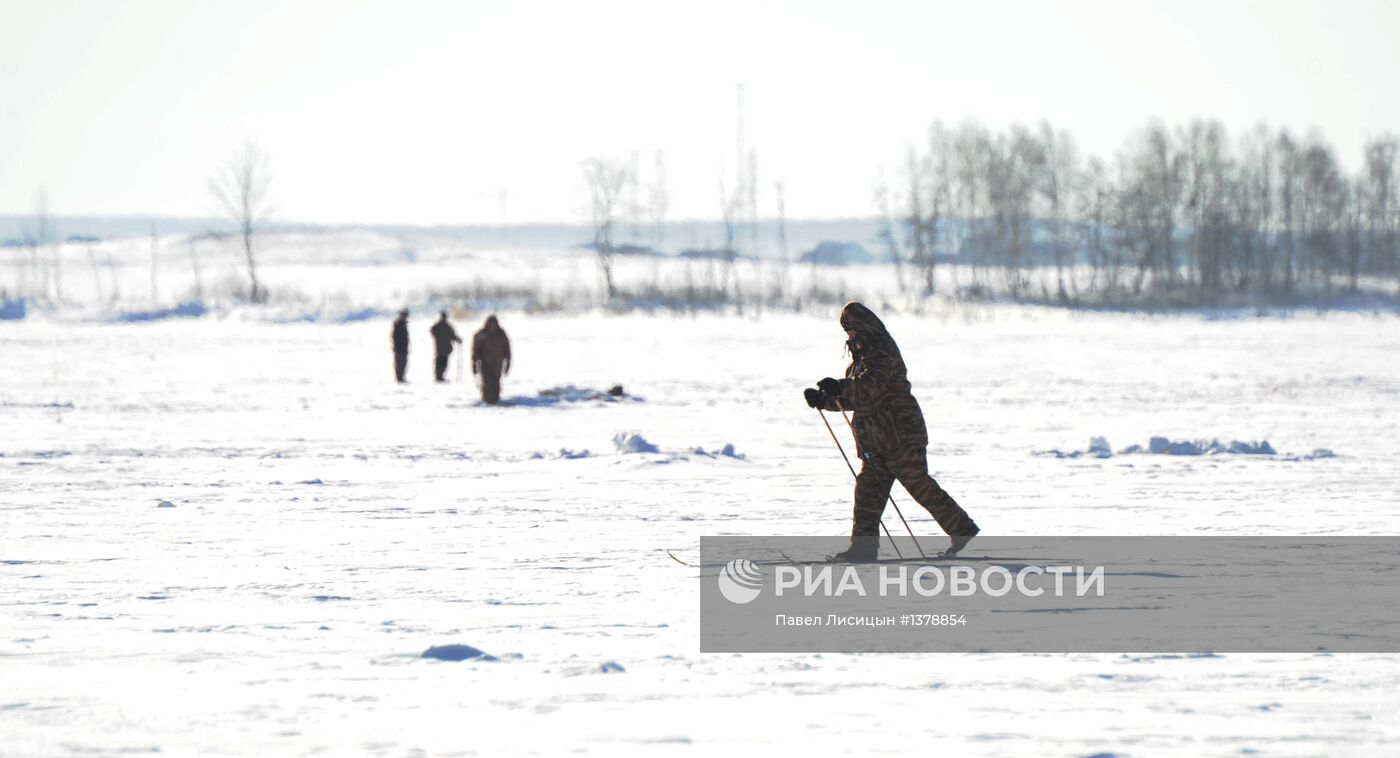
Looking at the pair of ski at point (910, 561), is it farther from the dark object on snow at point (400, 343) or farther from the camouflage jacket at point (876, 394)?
the dark object on snow at point (400, 343)

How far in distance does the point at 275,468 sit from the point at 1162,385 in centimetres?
1553

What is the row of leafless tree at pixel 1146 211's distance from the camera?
7288 centimetres

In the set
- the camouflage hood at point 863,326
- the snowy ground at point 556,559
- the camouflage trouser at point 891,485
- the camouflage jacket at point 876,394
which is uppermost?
the camouflage hood at point 863,326

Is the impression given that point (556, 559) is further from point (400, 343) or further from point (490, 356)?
point (400, 343)

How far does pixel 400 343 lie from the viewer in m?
24.8

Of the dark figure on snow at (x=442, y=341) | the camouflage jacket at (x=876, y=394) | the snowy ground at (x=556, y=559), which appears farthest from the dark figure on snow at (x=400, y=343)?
the camouflage jacket at (x=876, y=394)

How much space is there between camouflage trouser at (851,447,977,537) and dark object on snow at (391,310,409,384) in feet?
57.8

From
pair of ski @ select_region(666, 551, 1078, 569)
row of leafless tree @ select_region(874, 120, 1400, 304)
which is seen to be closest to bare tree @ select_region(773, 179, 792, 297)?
row of leafless tree @ select_region(874, 120, 1400, 304)

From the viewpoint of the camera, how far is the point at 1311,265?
7512 cm

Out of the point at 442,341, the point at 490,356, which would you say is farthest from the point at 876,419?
the point at 442,341

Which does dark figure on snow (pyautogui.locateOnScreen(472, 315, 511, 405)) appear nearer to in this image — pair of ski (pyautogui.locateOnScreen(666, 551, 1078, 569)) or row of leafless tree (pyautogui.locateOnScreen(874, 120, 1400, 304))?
pair of ski (pyautogui.locateOnScreen(666, 551, 1078, 569))

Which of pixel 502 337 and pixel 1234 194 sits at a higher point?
pixel 1234 194

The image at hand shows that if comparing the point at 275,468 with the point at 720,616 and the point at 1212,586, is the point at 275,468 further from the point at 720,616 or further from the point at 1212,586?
the point at 1212,586

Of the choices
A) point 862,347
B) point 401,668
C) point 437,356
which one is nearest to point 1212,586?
point 862,347
